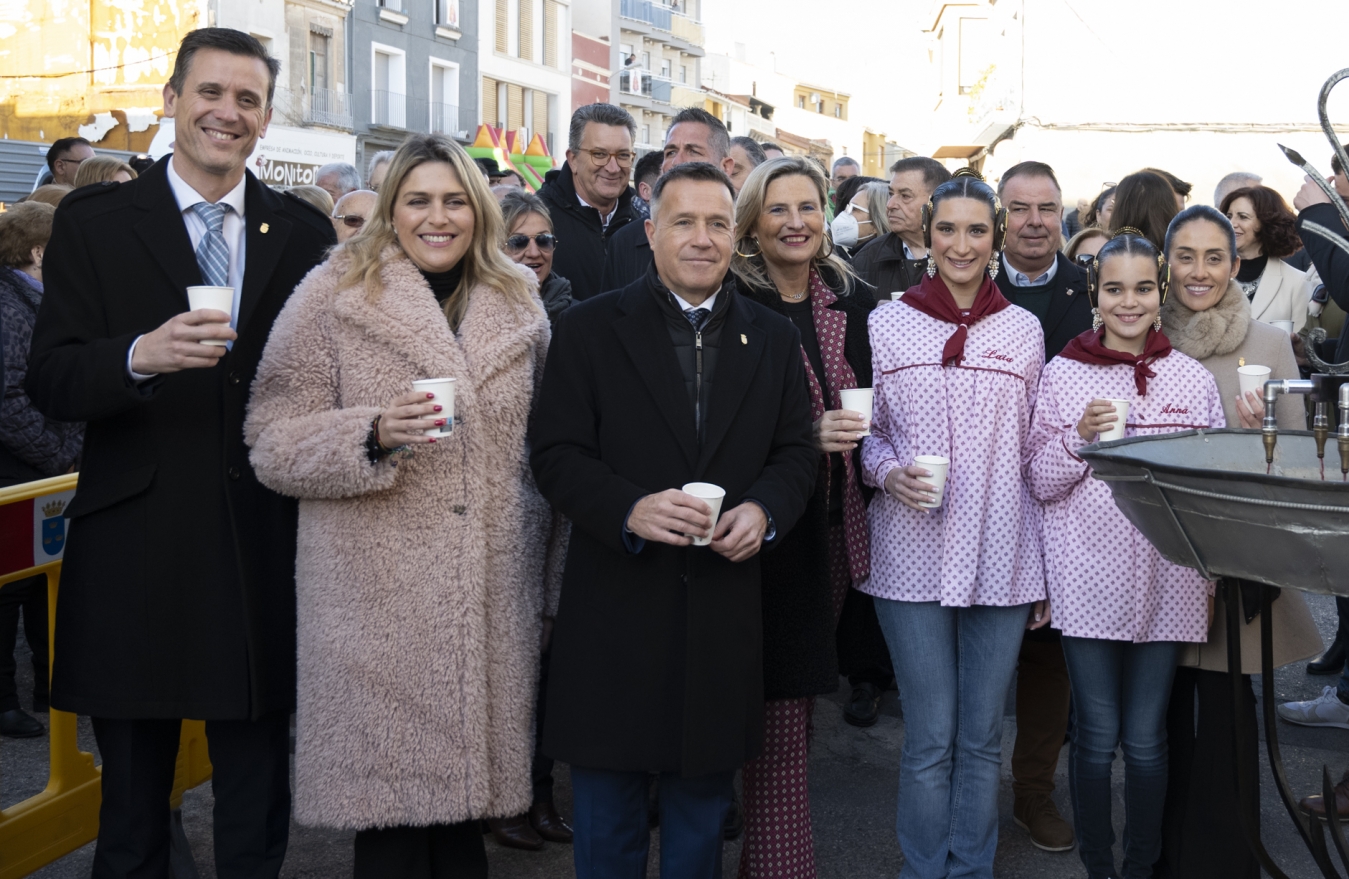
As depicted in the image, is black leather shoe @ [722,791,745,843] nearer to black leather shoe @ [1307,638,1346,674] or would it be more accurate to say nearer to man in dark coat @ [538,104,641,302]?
man in dark coat @ [538,104,641,302]

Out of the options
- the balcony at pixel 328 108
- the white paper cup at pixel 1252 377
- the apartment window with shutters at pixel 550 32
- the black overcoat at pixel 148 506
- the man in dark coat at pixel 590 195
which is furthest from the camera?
the apartment window with shutters at pixel 550 32

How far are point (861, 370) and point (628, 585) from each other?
47.0 inches

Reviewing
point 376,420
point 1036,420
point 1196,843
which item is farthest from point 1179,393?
point 376,420

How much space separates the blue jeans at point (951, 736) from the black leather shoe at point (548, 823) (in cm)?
126

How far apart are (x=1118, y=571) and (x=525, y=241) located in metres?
2.44

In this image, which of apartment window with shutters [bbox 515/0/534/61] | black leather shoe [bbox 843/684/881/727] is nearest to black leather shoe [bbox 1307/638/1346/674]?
black leather shoe [bbox 843/684/881/727]

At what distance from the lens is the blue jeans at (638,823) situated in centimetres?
291

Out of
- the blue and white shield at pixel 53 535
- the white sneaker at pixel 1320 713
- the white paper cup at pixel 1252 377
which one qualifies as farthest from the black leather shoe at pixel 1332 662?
the blue and white shield at pixel 53 535

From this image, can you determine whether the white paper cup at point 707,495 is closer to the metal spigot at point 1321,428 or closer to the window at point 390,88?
the metal spigot at point 1321,428

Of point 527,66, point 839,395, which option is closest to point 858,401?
point 839,395

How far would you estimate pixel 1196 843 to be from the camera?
3350 millimetres

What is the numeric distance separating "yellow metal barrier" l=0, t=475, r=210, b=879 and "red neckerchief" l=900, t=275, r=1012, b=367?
8.61 ft

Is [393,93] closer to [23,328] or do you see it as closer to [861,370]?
[23,328]

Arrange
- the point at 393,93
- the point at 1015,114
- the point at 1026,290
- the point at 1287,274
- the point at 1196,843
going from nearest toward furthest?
1. the point at 1196,843
2. the point at 1026,290
3. the point at 1287,274
4. the point at 1015,114
5. the point at 393,93
